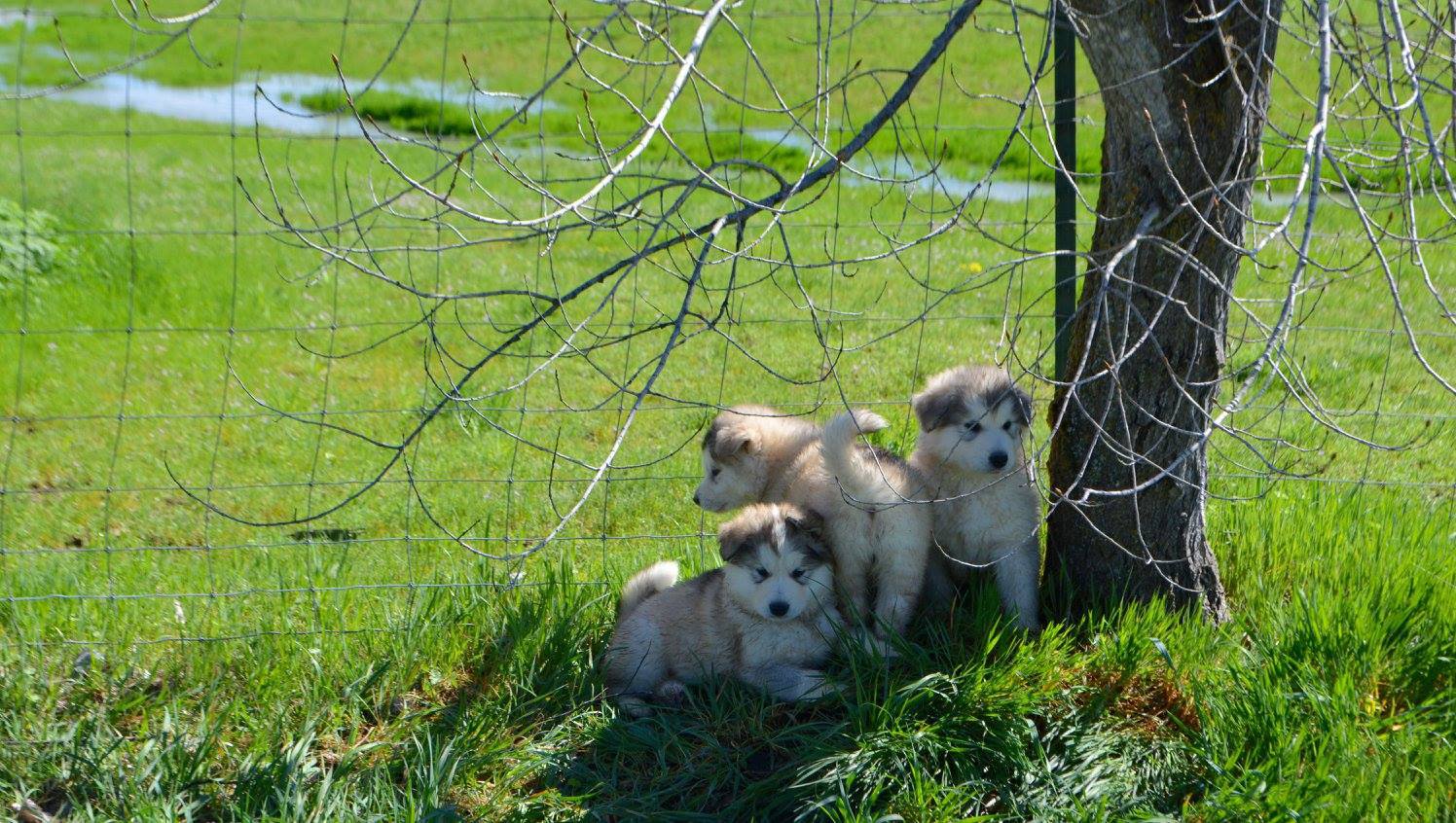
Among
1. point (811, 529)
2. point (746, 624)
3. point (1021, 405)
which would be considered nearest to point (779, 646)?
point (746, 624)

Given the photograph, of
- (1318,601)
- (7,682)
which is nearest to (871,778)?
(1318,601)

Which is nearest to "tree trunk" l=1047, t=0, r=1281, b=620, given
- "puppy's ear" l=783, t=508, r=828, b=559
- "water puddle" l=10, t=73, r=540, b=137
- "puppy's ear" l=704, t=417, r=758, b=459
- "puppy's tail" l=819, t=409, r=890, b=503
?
"puppy's tail" l=819, t=409, r=890, b=503

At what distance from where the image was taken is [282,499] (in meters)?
6.71

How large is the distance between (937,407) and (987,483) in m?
0.32

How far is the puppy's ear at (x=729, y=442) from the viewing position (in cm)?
521

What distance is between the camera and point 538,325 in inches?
335

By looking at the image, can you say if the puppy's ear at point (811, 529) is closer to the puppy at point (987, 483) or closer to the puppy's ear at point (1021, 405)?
the puppy at point (987, 483)

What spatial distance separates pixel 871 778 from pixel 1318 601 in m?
1.71

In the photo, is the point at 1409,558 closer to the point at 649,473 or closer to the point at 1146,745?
the point at 1146,745

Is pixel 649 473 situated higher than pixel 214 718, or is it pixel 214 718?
pixel 649 473

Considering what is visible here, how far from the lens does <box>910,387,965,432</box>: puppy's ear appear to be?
15.1 ft

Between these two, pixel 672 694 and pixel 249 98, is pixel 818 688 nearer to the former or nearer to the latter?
pixel 672 694

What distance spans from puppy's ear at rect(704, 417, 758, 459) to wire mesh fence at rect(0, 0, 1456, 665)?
45 cm

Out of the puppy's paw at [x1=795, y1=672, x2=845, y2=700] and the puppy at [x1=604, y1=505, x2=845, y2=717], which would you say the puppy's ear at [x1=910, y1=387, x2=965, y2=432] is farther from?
the puppy's paw at [x1=795, y1=672, x2=845, y2=700]
